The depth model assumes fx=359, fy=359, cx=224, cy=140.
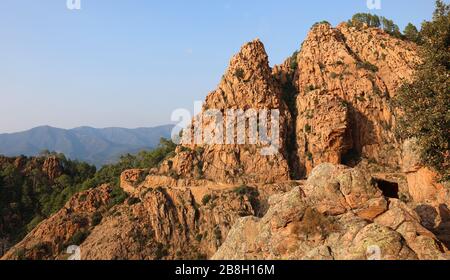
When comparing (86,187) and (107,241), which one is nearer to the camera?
(107,241)

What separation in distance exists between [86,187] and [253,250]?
69.7m

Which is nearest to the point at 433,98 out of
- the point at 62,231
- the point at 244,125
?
the point at 244,125

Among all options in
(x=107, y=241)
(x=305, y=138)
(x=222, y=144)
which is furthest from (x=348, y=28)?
(x=107, y=241)

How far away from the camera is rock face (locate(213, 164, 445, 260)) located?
14773mm

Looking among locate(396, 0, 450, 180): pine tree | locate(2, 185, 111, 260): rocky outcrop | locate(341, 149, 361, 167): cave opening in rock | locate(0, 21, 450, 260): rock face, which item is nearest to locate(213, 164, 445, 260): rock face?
locate(396, 0, 450, 180): pine tree

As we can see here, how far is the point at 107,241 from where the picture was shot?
53625 millimetres

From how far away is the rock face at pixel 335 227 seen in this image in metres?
14.8

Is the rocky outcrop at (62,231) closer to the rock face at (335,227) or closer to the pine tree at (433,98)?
the rock face at (335,227)

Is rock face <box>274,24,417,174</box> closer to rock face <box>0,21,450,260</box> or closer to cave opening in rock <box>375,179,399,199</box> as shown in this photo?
rock face <box>0,21,450,260</box>

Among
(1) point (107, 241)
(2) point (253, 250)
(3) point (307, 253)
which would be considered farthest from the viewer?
(1) point (107, 241)

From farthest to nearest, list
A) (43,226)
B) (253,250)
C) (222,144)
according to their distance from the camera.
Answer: (222,144) → (43,226) → (253,250)
